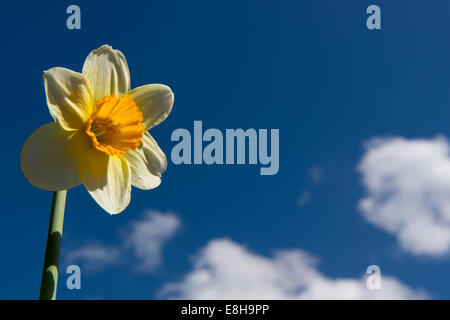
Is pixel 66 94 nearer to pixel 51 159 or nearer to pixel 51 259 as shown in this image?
pixel 51 159

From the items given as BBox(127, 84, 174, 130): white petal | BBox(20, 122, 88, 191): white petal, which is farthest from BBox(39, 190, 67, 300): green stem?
BBox(127, 84, 174, 130): white petal

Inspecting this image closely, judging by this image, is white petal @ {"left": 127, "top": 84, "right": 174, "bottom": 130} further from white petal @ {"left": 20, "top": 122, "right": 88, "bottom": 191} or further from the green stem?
the green stem

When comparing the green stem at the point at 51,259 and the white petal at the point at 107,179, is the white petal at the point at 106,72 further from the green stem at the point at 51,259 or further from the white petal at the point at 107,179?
the green stem at the point at 51,259

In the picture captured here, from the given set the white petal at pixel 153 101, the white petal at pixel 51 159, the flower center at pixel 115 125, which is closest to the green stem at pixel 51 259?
the white petal at pixel 51 159

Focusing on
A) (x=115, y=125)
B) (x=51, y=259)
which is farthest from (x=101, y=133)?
(x=51, y=259)
